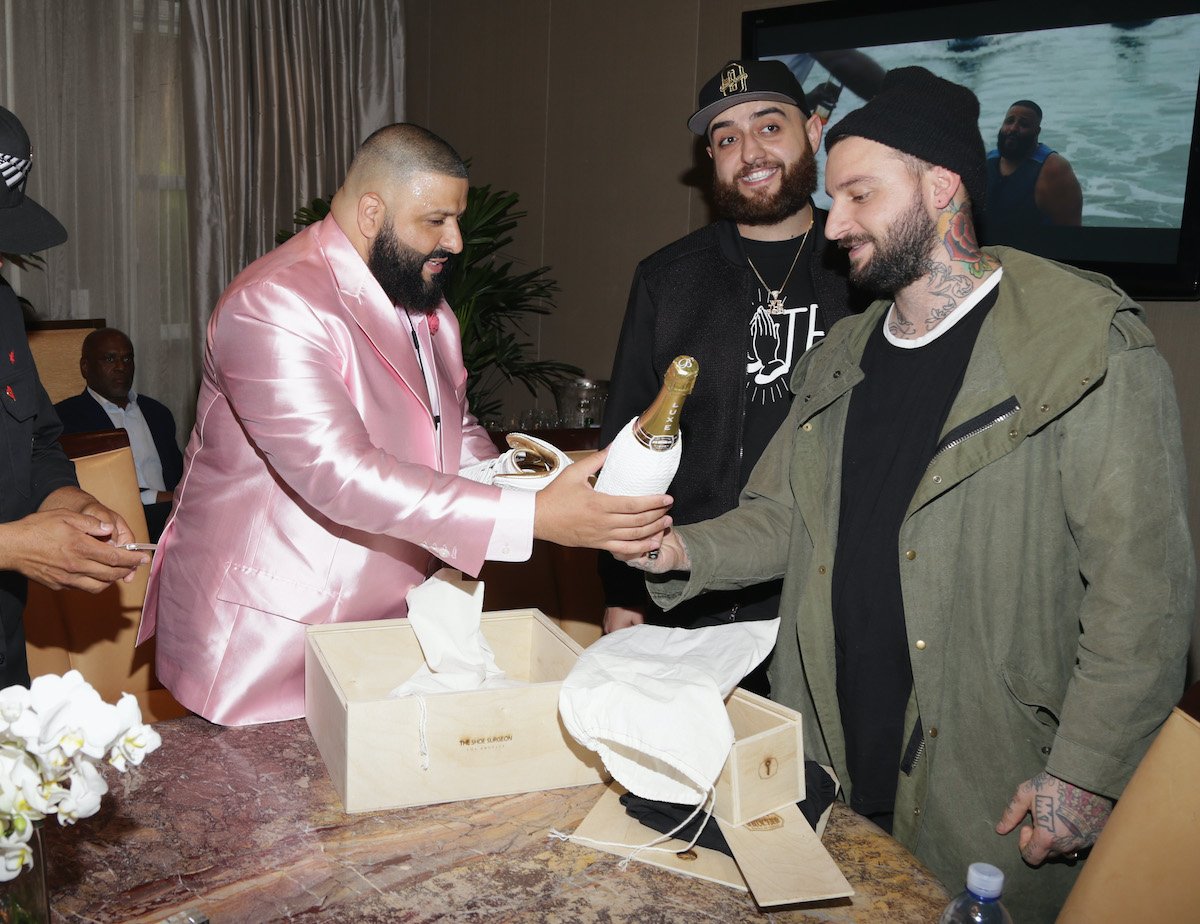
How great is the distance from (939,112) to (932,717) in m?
0.94

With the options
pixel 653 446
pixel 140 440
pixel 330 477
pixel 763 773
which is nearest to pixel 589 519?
pixel 653 446

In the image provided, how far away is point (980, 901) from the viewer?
1.06 meters

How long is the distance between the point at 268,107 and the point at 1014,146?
384cm

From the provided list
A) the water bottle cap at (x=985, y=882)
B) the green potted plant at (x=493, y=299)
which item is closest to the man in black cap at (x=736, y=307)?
the water bottle cap at (x=985, y=882)

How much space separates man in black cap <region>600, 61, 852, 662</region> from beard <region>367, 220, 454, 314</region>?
71 centimetres

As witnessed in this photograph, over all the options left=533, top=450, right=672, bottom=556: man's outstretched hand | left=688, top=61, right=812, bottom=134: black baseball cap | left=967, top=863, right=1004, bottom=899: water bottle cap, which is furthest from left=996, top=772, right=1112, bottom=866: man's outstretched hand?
left=688, top=61, right=812, bottom=134: black baseball cap

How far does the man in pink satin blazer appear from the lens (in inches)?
68.5

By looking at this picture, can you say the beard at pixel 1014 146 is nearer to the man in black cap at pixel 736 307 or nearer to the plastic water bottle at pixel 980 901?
the man in black cap at pixel 736 307

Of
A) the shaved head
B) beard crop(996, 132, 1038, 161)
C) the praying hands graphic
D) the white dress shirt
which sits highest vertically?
beard crop(996, 132, 1038, 161)

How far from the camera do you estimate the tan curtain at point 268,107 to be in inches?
210

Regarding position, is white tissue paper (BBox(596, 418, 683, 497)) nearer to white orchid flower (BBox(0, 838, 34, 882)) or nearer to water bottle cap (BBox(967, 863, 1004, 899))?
water bottle cap (BBox(967, 863, 1004, 899))

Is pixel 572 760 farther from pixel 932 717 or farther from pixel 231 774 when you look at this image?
pixel 932 717

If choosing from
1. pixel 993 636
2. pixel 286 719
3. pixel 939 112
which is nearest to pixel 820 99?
pixel 939 112

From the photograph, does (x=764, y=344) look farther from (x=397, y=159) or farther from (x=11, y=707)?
(x=11, y=707)
